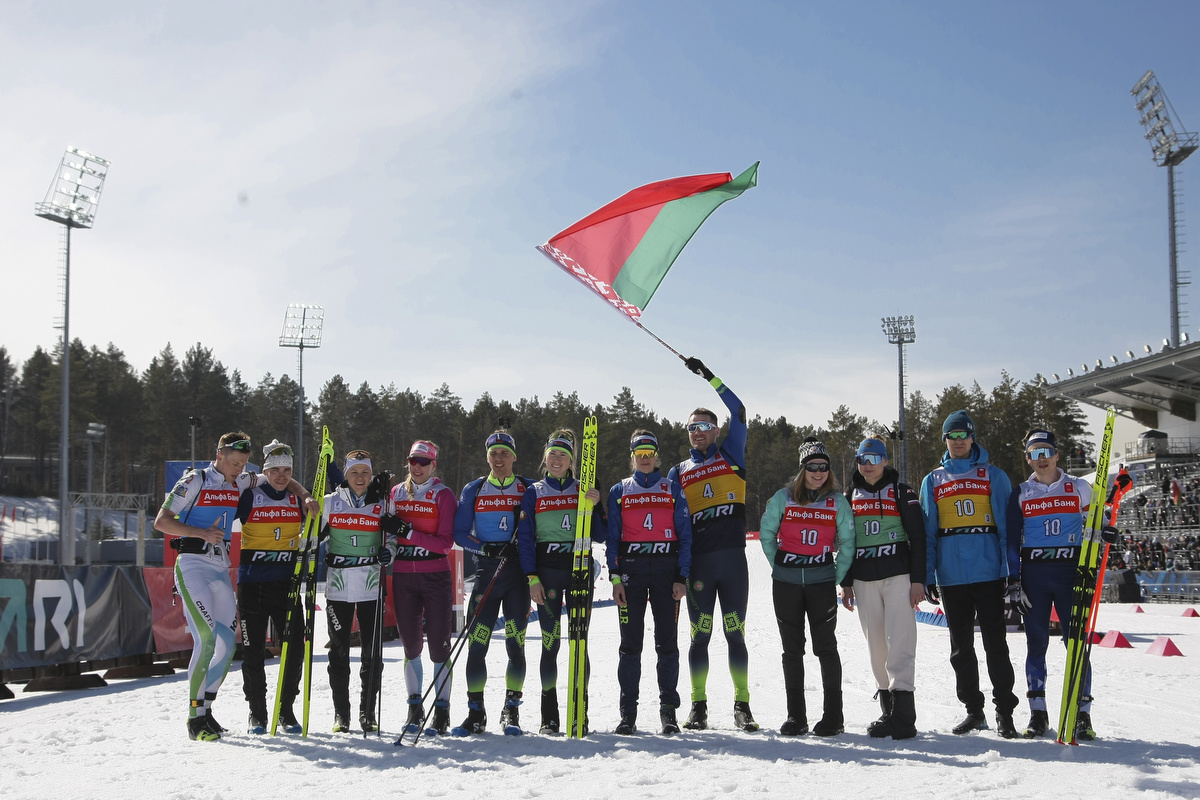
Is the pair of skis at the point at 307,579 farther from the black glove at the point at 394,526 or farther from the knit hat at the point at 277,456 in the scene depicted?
the black glove at the point at 394,526

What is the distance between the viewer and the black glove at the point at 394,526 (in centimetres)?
645

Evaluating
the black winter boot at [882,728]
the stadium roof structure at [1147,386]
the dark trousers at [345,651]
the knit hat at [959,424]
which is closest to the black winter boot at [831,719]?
the black winter boot at [882,728]

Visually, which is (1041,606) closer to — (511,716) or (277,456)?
(511,716)

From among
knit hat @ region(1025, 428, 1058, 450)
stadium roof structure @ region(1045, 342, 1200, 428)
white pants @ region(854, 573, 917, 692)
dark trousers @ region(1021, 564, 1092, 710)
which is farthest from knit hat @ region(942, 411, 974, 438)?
stadium roof structure @ region(1045, 342, 1200, 428)

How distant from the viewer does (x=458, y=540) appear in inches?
257

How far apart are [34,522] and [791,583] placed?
74613 millimetres

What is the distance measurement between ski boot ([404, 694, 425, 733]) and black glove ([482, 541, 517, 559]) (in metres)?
1.15

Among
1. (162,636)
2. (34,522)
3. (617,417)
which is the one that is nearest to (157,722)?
(162,636)

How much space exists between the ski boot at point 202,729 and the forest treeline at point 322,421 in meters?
62.1

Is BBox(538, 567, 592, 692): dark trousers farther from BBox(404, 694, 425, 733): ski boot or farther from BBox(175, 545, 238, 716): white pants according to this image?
BBox(175, 545, 238, 716): white pants

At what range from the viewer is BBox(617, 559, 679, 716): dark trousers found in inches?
242

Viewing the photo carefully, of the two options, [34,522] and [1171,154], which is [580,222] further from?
[34,522]

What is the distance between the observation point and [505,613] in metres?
6.49

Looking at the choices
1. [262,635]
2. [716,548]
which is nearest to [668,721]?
[716,548]
